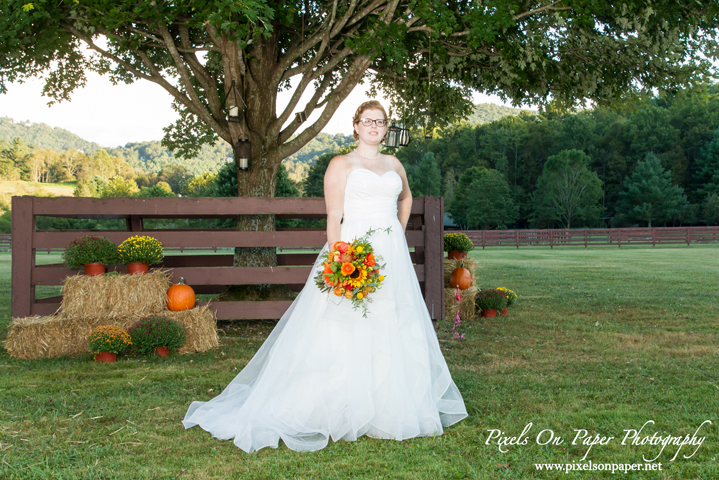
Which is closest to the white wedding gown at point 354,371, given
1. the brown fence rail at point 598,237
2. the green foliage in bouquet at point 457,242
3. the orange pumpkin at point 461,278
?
the orange pumpkin at point 461,278

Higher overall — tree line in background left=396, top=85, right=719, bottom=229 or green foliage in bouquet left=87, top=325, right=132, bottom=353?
tree line in background left=396, top=85, right=719, bottom=229

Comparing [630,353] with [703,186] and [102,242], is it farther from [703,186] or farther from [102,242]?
[703,186]

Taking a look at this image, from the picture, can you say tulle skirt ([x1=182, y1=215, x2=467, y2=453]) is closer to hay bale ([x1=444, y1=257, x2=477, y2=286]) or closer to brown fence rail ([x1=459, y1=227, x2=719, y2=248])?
hay bale ([x1=444, y1=257, x2=477, y2=286])

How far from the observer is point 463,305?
827cm

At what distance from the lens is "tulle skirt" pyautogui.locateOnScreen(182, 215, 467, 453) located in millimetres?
3541

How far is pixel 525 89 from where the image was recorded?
392 inches

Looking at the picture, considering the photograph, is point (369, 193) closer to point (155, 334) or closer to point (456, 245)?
Answer: point (155, 334)

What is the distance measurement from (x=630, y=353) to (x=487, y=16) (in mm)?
4564

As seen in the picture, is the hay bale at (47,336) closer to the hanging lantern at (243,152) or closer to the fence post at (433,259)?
the hanging lantern at (243,152)

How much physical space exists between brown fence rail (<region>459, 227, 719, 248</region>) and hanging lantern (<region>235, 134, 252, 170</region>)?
27705 mm

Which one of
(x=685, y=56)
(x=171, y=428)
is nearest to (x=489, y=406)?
(x=171, y=428)

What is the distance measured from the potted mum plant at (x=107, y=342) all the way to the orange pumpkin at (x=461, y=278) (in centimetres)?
466

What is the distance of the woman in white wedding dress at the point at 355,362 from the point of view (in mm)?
3555

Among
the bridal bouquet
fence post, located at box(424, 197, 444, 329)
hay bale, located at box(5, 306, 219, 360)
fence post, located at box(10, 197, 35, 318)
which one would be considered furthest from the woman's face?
fence post, located at box(10, 197, 35, 318)
